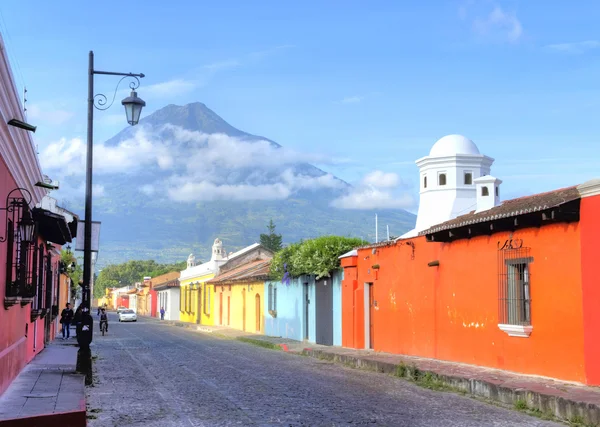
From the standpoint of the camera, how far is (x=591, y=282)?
495 inches

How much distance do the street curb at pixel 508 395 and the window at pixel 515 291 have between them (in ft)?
5.42

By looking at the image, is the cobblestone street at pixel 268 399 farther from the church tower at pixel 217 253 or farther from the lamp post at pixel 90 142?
the church tower at pixel 217 253

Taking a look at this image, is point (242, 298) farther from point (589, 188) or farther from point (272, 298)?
point (589, 188)

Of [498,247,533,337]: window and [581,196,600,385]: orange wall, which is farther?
[498,247,533,337]: window

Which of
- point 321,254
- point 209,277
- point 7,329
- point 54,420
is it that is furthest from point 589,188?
point 209,277

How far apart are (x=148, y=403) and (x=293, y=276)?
20.6m

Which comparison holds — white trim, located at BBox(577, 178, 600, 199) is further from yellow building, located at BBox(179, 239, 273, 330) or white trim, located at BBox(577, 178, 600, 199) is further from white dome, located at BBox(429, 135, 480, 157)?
yellow building, located at BBox(179, 239, 273, 330)

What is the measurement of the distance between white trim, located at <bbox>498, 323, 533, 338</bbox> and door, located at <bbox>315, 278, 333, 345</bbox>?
13150 millimetres

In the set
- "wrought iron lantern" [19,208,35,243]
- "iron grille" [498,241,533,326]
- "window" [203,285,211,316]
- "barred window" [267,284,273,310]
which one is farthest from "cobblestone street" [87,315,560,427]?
"window" [203,285,211,316]

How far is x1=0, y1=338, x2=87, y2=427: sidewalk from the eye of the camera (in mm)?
9453

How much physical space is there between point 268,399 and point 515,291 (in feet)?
18.8

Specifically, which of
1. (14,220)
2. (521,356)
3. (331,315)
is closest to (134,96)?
(14,220)

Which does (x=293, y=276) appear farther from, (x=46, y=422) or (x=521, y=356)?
(x=46, y=422)

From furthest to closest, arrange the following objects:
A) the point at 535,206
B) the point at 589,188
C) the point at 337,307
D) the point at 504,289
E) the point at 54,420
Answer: the point at 337,307 → the point at 504,289 → the point at 535,206 → the point at 589,188 → the point at 54,420
